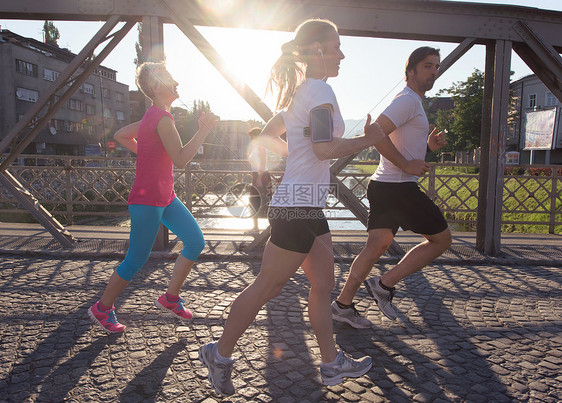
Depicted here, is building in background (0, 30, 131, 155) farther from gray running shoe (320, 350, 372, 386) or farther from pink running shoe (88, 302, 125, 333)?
gray running shoe (320, 350, 372, 386)

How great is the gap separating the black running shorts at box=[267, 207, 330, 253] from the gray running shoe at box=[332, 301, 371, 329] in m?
1.32

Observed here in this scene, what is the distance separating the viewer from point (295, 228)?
219cm

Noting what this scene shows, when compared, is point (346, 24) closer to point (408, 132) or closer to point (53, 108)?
point (408, 132)

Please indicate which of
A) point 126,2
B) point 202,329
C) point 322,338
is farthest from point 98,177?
point 322,338

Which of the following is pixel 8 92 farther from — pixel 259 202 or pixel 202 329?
pixel 202 329

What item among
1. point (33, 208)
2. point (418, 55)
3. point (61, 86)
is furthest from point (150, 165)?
point (33, 208)

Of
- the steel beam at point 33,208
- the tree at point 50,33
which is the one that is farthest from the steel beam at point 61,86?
the tree at point 50,33

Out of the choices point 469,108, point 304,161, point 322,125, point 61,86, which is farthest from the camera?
point 469,108

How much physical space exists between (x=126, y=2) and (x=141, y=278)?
3521 mm

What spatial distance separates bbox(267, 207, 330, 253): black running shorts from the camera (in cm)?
219

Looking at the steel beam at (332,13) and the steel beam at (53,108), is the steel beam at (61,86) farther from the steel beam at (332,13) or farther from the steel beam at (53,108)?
the steel beam at (332,13)

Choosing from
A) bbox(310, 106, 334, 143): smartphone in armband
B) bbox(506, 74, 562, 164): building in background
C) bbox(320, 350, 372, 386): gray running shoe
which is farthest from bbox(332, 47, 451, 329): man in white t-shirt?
bbox(506, 74, 562, 164): building in background

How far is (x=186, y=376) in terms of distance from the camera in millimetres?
2547

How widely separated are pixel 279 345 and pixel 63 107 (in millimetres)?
59255
